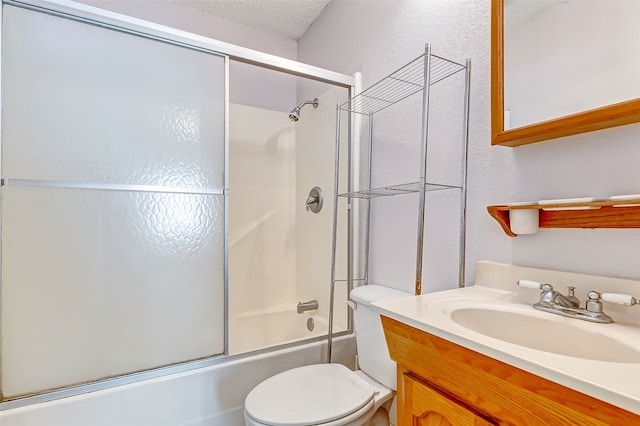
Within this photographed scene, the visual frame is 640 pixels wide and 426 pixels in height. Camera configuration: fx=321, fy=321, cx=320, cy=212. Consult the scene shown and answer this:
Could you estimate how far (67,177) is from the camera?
1174mm

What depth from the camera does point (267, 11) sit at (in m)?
2.17

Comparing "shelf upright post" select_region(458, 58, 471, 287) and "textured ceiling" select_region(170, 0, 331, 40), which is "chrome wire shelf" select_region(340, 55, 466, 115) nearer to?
"shelf upright post" select_region(458, 58, 471, 287)

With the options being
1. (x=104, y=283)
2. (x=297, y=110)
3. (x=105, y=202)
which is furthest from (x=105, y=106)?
(x=297, y=110)

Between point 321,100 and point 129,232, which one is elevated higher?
point 321,100

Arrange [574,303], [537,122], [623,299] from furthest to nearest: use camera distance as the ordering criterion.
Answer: [537,122] < [574,303] < [623,299]

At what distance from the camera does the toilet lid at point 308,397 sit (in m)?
1.00

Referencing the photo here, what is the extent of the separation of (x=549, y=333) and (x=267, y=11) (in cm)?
234

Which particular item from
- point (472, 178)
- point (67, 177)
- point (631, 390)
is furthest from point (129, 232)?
point (631, 390)

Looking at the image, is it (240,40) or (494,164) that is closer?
(494,164)

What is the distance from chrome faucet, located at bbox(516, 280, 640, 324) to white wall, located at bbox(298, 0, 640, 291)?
12cm

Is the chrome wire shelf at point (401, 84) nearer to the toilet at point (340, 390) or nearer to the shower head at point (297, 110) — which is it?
the shower head at point (297, 110)

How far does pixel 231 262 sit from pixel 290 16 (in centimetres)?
176

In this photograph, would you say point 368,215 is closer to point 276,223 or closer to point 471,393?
Result: point 276,223

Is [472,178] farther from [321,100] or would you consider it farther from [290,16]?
[290,16]
